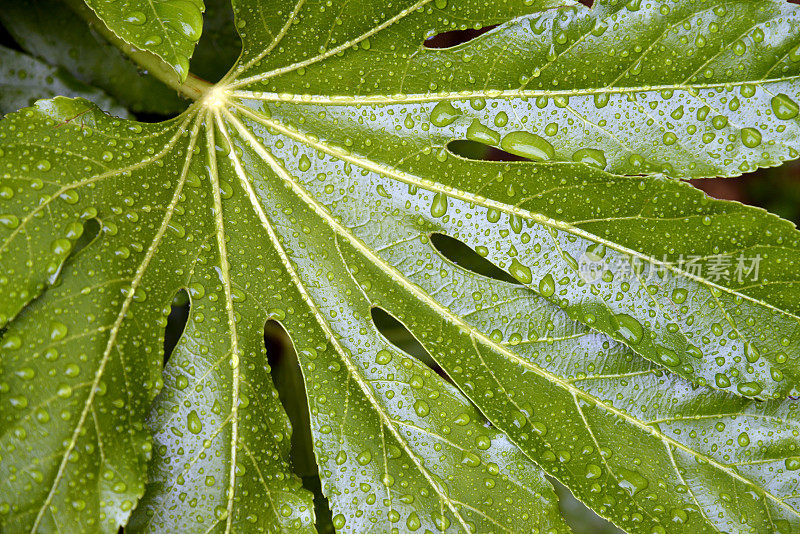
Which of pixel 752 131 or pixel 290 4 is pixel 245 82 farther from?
pixel 752 131

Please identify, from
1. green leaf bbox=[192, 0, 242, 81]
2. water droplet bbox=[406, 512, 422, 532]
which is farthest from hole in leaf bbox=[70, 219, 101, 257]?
water droplet bbox=[406, 512, 422, 532]

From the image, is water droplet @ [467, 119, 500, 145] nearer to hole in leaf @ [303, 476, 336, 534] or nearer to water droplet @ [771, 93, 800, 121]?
water droplet @ [771, 93, 800, 121]

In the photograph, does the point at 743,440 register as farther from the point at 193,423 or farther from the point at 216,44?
the point at 216,44

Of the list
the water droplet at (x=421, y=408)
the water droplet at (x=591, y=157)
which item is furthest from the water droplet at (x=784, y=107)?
the water droplet at (x=421, y=408)

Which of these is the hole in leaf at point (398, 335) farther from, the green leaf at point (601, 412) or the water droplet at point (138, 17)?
the water droplet at point (138, 17)

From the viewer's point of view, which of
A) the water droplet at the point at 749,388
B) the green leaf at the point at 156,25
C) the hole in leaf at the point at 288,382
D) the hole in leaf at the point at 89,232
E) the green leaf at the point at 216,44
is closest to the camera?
the green leaf at the point at 156,25

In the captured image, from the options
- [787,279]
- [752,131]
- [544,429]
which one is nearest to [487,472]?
[544,429]
